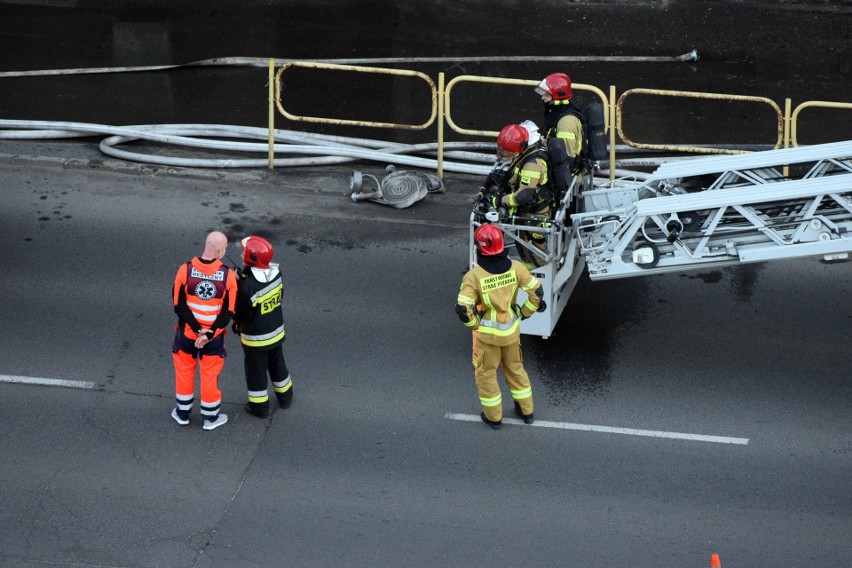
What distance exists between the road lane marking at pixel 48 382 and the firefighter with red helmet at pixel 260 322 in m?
1.40

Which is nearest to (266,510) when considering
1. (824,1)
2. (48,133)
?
(48,133)

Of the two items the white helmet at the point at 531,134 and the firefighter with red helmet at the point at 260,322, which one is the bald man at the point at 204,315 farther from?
the white helmet at the point at 531,134

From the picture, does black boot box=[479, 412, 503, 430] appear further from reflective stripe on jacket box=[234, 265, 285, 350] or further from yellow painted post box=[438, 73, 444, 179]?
yellow painted post box=[438, 73, 444, 179]

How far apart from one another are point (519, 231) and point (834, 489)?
3179mm

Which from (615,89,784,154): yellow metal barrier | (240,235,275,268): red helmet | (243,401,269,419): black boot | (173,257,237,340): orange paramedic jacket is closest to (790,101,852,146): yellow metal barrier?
(615,89,784,154): yellow metal barrier

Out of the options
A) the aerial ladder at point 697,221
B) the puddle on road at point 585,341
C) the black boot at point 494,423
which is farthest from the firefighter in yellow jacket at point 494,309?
the aerial ladder at point 697,221

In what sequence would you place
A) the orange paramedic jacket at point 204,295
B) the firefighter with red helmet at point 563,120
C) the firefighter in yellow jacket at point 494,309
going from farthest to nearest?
the firefighter with red helmet at point 563,120 < the firefighter in yellow jacket at point 494,309 < the orange paramedic jacket at point 204,295

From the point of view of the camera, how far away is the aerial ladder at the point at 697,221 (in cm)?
891

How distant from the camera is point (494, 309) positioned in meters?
8.78

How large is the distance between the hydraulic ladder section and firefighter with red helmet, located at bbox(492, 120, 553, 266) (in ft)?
1.02

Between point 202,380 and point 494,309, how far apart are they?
7.43ft

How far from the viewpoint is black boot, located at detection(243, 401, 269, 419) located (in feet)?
30.3

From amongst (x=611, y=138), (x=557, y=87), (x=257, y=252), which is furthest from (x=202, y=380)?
(x=611, y=138)

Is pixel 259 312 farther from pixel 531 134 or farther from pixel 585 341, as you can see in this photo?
pixel 585 341
